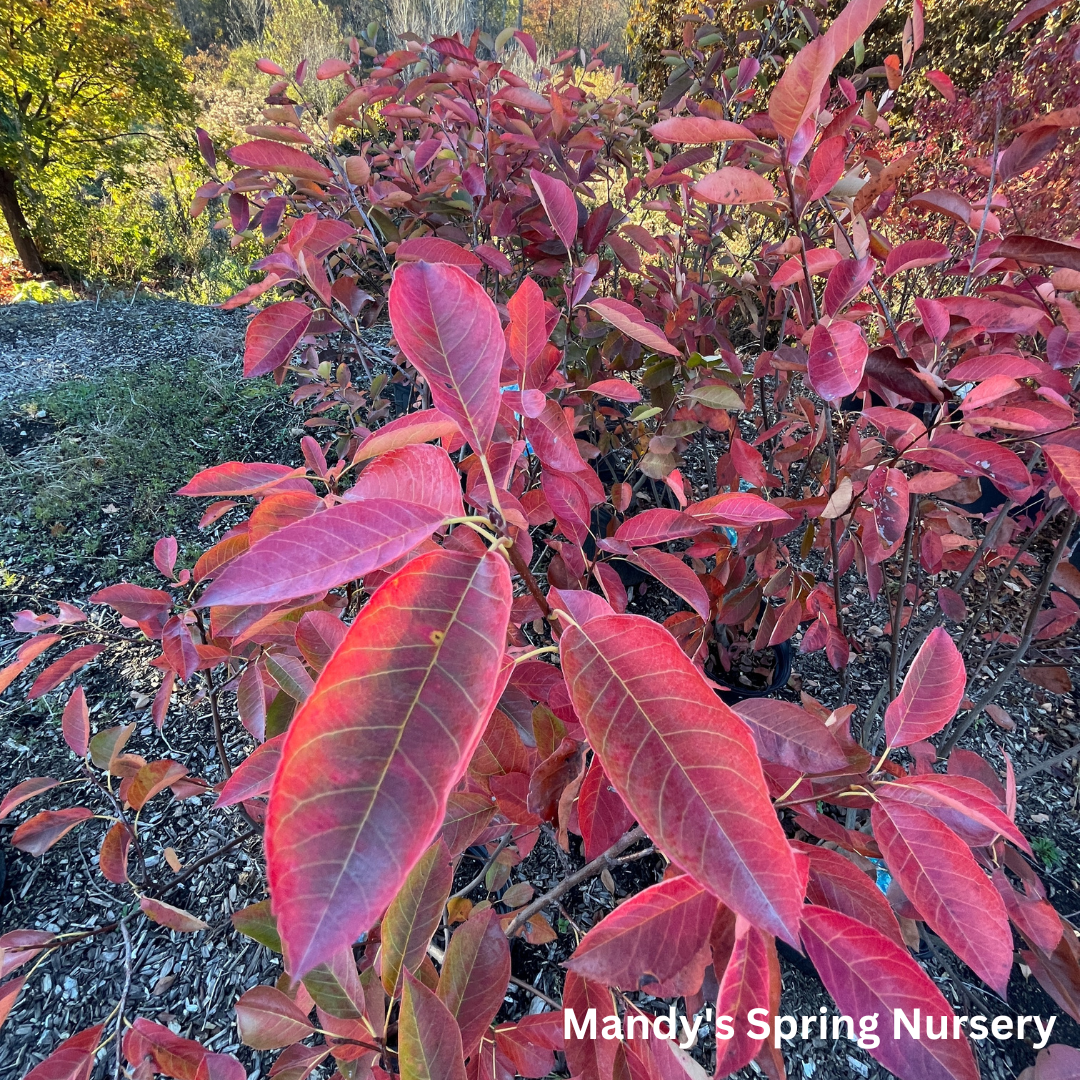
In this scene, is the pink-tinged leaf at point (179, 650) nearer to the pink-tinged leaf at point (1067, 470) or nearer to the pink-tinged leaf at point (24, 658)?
the pink-tinged leaf at point (24, 658)

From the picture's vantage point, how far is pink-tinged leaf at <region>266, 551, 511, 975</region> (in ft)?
0.93

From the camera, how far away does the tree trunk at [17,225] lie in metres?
6.24

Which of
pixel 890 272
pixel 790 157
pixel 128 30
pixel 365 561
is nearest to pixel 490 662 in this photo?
pixel 365 561

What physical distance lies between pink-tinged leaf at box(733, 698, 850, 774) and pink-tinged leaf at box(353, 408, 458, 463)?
43 cm

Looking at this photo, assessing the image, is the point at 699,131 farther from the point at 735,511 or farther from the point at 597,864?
the point at 597,864

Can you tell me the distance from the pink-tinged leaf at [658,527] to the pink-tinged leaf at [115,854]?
2.97 ft

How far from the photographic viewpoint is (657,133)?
85 centimetres

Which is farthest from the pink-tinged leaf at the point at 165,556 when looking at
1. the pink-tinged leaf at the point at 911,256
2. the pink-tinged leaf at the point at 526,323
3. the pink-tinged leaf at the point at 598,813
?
the pink-tinged leaf at the point at 911,256

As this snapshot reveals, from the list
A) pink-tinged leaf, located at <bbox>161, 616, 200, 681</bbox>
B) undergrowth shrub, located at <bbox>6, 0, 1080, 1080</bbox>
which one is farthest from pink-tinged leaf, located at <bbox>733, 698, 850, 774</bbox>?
→ pink-tinged leaf, located at <bbox>161, 616, 200, 681</bbox>

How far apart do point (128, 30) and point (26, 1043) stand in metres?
7.44

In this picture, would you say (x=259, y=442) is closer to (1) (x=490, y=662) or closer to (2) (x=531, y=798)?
(2) (x=531, y=798)

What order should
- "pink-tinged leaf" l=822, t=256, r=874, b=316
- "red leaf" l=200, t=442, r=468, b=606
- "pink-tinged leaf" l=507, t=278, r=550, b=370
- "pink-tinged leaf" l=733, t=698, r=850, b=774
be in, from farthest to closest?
"pink-tinged leaf" l=822, t=256, r=874, b=316 → "pink-tinged leaf" l=507, t=278, r=550, b=370 → "pink-tinged leaf" l=733, t=698, r=850, b=774 → "red leaf" l=200, t=442, r=468, b=606

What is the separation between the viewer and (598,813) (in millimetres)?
602

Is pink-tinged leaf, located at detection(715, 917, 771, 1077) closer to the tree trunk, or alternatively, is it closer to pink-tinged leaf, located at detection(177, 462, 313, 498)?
pink-tinged leaf, located at detection(177, 462, 313, 498)
